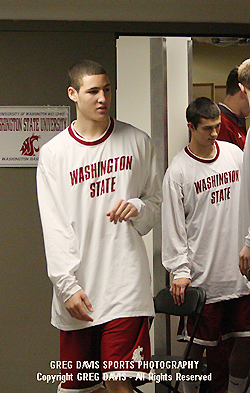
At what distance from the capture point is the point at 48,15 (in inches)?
122

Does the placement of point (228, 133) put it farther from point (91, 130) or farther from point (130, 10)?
point (91, 130)

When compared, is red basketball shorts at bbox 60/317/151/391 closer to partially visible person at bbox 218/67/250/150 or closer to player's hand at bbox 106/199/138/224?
player's hand at bbox 106/199/138/224

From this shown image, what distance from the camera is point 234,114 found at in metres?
3.42

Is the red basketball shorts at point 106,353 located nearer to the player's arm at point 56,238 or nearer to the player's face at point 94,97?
the player's arm at point 56,238

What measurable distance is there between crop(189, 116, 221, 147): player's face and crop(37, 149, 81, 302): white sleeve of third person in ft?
3.85

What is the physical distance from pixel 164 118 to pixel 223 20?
761mm

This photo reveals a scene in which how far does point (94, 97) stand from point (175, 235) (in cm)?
109

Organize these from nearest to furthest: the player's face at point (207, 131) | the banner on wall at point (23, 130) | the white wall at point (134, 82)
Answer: the player's face at point (207, 131) < the banner on wall at point (23, 130) < the white wall at point (134, 82)

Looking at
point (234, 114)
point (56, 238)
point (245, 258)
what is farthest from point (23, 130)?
point (245, 258)

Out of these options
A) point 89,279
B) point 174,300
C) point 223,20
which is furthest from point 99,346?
point 223,20

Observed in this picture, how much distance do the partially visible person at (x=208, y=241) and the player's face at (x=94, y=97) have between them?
921 mm

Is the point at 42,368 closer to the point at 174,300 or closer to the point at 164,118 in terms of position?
the point at 174,300

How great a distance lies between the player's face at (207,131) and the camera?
3.04 meters

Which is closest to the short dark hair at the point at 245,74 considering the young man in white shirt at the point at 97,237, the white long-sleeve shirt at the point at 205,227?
the young man in white shirt at the point at 97,237
